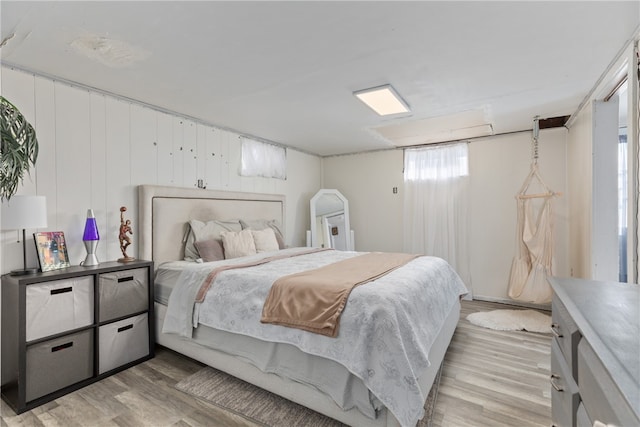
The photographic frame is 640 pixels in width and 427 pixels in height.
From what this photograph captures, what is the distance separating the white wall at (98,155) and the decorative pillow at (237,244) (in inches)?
29.8

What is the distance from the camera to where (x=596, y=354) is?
702 mm

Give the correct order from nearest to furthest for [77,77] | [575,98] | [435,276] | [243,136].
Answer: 1. [77,77]
2. [435,276]
3. [575,98]
4. [243,136]

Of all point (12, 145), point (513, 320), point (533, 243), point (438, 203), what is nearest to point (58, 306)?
point (12, 145)

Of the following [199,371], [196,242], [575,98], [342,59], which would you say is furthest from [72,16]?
[575,98]

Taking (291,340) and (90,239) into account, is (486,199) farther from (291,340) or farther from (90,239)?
(90,239)

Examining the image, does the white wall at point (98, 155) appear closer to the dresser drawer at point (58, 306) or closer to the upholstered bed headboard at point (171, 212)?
the upholstered bed headboard at point (171, 212)

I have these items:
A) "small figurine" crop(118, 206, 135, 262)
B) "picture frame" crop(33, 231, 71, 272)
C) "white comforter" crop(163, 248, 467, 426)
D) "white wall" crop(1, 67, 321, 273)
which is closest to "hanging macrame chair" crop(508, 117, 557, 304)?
"white comforter" crop(163, 248, 467, 426)

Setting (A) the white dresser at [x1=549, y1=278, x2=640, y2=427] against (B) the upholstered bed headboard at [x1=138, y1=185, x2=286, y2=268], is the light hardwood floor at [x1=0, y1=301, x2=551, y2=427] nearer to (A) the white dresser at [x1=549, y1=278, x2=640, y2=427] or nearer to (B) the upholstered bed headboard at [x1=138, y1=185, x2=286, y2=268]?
(A) the white dresser at [x1=549, y1=278, x2=640, y2=427]

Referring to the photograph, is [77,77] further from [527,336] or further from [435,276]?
[527,336]

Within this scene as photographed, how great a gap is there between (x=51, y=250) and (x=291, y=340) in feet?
6.40

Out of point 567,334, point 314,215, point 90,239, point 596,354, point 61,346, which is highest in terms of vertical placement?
point 314,215

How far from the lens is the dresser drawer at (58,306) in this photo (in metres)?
1.96

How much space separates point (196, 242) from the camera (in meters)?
3.14

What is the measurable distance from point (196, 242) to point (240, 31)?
2100mm
